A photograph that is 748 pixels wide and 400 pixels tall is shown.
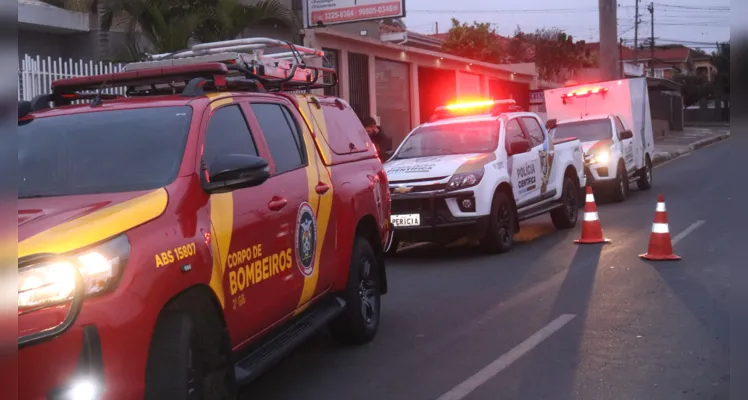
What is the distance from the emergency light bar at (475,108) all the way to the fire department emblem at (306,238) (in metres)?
7.50

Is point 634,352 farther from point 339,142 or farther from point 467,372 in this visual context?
point 339,142

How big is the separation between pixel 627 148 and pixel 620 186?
1.40 meters

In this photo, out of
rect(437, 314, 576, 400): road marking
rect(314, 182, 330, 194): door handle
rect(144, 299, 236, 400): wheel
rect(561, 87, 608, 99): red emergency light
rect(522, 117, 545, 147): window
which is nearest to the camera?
rect(144, 299, 236, 400): wheel

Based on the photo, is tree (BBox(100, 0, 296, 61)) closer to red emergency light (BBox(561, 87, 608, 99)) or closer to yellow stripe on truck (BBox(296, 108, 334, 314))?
red emergency light (BBox(561, 87, 608, 99))

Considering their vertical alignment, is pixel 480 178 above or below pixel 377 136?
below

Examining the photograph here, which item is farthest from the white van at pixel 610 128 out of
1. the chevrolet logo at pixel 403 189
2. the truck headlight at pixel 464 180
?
the chevrolet logo at pixel 403 189

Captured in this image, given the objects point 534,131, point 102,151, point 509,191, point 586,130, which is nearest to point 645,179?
point 586,130

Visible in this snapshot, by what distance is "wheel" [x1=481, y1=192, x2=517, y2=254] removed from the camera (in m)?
10.8

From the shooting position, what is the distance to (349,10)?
2142 cm

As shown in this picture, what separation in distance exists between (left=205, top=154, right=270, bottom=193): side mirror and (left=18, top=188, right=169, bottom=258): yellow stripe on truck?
Result: 33 centimetres

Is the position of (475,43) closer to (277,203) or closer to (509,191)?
(509,191)

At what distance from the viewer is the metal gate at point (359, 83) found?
74.3 ft

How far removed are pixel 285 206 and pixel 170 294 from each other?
58.9 inches

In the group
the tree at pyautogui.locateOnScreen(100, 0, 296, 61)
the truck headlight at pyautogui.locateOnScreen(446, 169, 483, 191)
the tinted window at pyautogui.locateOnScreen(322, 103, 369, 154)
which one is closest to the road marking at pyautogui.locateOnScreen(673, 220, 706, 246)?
the truck headlight at pyautogui.locateOnScreen(446, 169, 483, 191)
